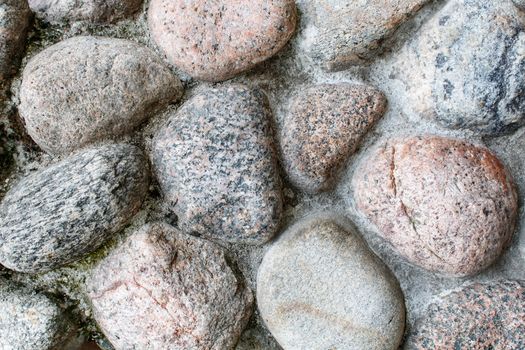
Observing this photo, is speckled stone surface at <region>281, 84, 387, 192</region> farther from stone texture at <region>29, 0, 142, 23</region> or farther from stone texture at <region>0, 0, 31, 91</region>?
stone texture at <region>0, 0, 31, 91</region>

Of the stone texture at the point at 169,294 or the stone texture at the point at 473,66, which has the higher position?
the stone texture at the point at 473,66

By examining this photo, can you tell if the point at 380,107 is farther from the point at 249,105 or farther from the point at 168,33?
the point at 168,33

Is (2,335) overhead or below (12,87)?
below

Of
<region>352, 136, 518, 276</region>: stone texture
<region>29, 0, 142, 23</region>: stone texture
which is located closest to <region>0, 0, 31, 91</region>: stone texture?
<region>29, 0, 142, 23</region>: stone texture

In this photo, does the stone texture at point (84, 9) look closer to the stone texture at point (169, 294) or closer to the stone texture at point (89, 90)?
the stone texture at point (89, 90)

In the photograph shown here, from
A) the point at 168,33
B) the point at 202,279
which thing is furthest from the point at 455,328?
the point at 168,33

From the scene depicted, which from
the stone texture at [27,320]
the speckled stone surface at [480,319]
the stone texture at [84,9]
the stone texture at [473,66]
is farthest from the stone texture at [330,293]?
the stone texture at [84,9]

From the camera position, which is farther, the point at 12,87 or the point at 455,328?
the point at 12,87
